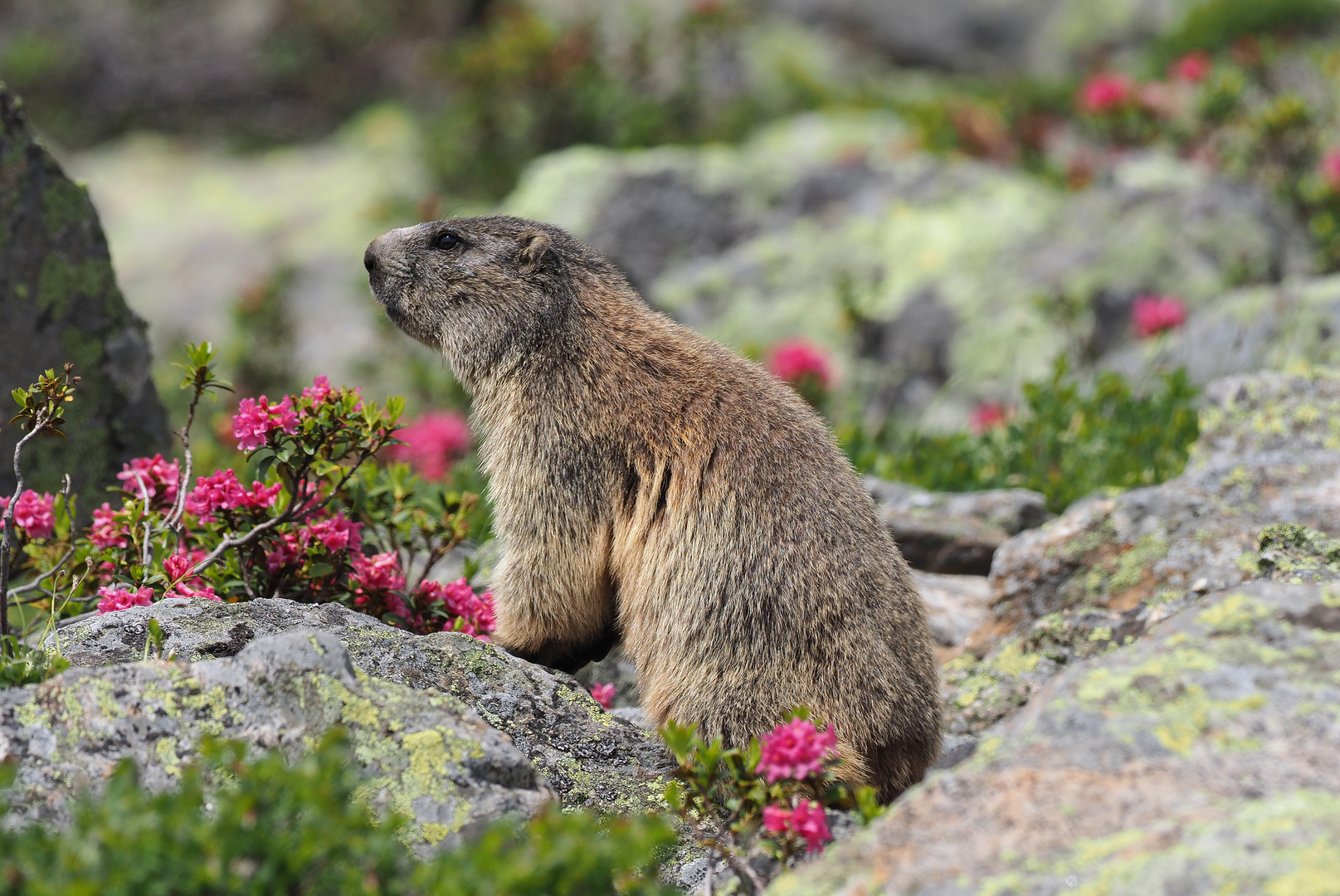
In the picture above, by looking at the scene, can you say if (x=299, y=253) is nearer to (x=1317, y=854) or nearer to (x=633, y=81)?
(x=633, y=81)

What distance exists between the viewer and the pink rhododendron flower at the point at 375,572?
16.9 ft

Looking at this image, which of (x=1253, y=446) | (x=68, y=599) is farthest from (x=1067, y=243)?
(x=68, y=599)

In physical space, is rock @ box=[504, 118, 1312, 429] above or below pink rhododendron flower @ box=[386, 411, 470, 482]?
above

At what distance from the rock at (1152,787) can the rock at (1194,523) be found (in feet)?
8.06

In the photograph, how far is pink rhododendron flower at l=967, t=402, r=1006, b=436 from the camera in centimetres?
939

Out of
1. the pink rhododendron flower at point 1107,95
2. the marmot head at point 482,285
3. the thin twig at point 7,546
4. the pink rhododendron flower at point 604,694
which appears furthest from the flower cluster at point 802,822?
the pink rhododendron flower at point 1107,95

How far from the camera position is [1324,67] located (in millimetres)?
16109

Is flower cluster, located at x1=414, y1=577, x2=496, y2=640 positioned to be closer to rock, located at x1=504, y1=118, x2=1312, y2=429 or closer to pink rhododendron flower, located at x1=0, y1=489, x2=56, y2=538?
pink rhododendron flower, located at x1=0, y1=489, x2=56, y2=538

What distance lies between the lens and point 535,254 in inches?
233

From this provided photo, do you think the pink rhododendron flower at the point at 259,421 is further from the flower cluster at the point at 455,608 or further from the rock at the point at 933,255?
the rock at the point at 933,255

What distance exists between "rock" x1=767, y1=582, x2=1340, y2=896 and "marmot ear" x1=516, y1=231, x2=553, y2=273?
337cm

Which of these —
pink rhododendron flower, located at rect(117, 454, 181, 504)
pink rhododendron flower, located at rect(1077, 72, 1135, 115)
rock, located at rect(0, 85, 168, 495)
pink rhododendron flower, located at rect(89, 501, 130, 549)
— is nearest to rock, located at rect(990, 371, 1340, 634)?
pink rhododendron flower, located at rect(117, 454, 181, 504)

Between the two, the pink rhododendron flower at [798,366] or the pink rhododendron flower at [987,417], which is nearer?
the pink rhododendron flower at [987,417]

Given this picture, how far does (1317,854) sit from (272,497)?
4020 millimetres
